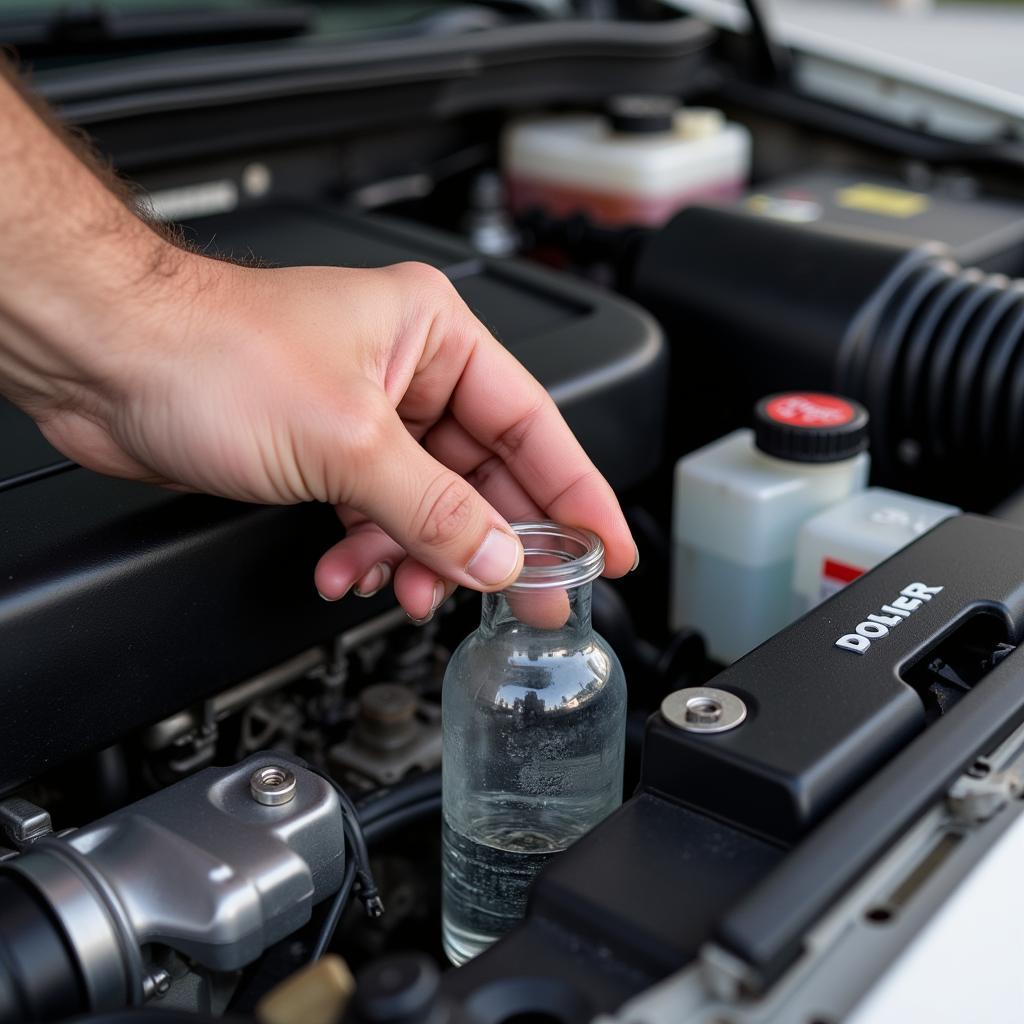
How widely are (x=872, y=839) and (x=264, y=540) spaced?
37 cm

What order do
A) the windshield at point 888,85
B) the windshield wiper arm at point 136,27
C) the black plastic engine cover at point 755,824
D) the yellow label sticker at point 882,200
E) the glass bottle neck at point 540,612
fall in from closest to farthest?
the black plastic engine cover at point 755,824, the glass bottle neck at point 540,612, the windshield wiper arm at point 136,27, the yellow label sticker at point 882,200, the windshield at point 888,85

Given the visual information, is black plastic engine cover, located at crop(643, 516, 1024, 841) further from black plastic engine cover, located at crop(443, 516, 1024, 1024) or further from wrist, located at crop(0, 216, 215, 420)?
wrist, located at crop(0, 216, 215, 420)

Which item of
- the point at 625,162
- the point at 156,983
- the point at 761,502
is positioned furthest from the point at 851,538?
the point at 625,162

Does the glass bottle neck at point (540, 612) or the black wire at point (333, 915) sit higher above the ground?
the glass bottle neck at point (540, 612)

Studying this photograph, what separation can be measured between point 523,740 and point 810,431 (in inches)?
13.2

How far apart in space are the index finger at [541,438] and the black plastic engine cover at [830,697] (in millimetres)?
147

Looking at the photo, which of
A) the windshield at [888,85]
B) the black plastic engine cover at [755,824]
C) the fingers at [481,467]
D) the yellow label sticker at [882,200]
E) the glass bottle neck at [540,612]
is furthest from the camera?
the windshield at [888,85]

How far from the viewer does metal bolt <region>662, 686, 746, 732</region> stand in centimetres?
59

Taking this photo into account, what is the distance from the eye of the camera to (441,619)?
99 cm

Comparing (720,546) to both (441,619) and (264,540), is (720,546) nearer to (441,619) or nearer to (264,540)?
(441,619)

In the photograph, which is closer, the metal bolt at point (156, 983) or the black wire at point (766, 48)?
the metal bolt at point (156, 983)

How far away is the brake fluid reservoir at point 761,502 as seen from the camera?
92 cm

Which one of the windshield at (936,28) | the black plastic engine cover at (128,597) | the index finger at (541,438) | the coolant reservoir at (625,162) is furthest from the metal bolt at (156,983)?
the windshield at (936,28)

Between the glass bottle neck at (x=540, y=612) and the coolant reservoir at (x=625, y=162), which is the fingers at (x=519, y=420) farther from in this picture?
the coolant reservoir at (x=625, y=162)
